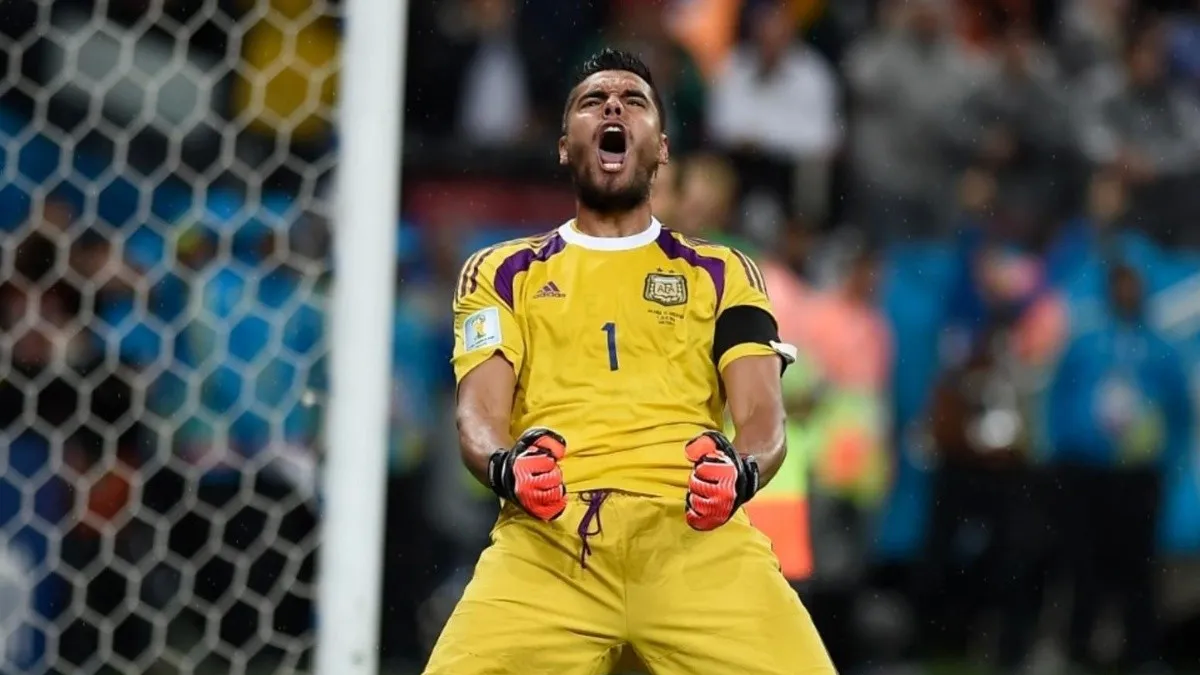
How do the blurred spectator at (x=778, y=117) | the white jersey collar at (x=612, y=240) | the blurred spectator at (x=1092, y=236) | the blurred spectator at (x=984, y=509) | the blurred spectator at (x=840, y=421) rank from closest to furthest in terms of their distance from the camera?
the white jersey collar at (x=612, y=240)
the blurred spectator at (x=840, y=421)
the blurred spectator at (x=984, y=509)
the blurred spectator at (x=1092, y=236)
the blurred spectator at (x=778, y=117)

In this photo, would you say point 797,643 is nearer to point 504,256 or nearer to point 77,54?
point 504,256

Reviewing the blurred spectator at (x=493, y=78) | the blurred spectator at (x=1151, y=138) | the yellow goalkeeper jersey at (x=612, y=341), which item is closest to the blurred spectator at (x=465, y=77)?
the blurred spectator at (x=493, y=78)

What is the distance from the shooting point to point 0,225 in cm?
537

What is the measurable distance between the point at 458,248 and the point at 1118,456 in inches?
90.0

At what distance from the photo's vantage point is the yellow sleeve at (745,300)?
305 cm

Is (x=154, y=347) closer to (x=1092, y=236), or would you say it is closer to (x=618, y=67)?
(x=618, y=67)

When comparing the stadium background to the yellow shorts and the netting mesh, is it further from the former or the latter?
the yellow shorts

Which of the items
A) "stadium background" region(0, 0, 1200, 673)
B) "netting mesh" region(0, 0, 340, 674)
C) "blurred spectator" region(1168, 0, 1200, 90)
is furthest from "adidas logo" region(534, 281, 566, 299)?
"blurred spectator" region(1168, 0, 1200, 90)

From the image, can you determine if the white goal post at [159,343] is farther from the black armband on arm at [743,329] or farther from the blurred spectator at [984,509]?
the blurred spectator at [984,509]

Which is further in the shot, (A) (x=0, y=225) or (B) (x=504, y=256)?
(A) (x=0, y=225)

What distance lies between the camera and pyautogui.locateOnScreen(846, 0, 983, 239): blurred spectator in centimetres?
Answer: 687

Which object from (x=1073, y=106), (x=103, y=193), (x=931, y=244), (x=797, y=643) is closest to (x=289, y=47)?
(x=103, y=193)

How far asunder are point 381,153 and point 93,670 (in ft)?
6.71

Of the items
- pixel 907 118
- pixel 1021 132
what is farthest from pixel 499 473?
pixel 1021 132
